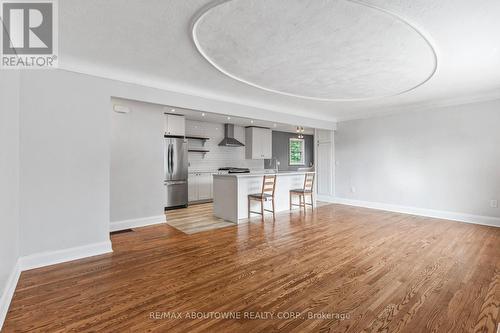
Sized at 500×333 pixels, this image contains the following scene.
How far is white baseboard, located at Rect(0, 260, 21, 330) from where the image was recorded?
1863 millimetres

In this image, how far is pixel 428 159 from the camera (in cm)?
541

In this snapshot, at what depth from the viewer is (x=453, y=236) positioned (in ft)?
12.9

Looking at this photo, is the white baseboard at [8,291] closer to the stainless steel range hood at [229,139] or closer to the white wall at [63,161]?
the white wall at [63,161]

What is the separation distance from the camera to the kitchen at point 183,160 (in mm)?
4406

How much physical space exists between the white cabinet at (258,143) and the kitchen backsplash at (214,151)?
243 mm

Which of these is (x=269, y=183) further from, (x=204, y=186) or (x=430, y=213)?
(x=430, y=213)

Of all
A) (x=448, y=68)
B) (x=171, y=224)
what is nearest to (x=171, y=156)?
(x=171, y=224)

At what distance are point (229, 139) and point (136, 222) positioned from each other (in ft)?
12.2

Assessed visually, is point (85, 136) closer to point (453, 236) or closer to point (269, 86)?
point (269, 86)

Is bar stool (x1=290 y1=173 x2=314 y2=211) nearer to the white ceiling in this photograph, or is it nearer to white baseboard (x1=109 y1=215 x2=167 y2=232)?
the white ceiling

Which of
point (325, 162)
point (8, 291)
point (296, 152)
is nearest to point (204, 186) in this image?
point (325, 162)

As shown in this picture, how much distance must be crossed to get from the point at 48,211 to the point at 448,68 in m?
5.56

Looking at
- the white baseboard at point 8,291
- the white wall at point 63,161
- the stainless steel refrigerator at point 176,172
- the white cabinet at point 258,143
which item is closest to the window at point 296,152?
the white cabinet at point 258,143

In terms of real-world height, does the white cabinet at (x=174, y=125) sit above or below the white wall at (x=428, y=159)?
above
